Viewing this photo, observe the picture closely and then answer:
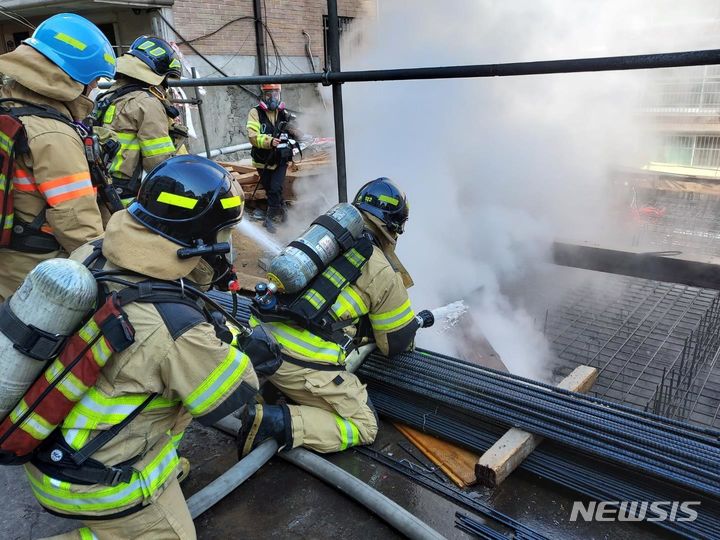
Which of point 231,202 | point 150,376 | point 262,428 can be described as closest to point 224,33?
point 262,428

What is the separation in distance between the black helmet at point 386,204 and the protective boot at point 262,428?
115 centimetres

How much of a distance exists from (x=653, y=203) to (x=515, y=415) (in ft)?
32.4

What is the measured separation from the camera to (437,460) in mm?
2555

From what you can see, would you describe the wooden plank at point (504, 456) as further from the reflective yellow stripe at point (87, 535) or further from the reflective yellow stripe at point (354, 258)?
the reflective yellow stripe at point (87, 535)

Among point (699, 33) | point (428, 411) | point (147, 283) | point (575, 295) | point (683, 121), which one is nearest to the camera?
point (147, 283)

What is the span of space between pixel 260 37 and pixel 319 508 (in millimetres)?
11923

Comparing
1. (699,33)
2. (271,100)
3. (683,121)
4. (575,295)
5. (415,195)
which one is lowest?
(575,295)

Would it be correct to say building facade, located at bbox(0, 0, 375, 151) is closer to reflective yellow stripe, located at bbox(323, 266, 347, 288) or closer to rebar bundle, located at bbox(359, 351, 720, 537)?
reflective yellow stripe, located at bbox(323, 266, 347, 288)

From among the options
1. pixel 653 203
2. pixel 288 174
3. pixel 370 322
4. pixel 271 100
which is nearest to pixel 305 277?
pixel 370 322

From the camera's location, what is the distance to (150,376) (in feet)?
5.37

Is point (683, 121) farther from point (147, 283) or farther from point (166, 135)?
point (147, 283)

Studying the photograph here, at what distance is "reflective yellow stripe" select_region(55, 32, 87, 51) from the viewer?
259cm

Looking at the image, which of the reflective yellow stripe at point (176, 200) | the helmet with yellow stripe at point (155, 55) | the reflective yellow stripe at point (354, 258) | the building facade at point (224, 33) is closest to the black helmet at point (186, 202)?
the reflective yellow stripe at point (176, 200)

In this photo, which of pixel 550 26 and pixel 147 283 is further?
pixel 550 26
